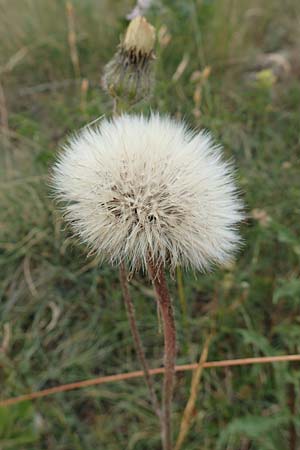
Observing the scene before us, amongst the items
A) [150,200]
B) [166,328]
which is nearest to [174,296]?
[166,328]

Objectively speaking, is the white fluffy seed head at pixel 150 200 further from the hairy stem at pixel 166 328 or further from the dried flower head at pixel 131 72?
the dried flower head at pixel 131 72

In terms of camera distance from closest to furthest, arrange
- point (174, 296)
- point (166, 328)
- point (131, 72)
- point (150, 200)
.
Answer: point (150, 200) → point (166, 328) → point (131, 72) → point (174, 296)

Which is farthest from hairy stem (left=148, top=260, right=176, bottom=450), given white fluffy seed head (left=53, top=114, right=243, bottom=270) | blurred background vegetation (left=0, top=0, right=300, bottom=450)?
blurred background vegetation (left=0, top=0, right=300, bottom=450)

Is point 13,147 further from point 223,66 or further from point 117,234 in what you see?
point 117,234

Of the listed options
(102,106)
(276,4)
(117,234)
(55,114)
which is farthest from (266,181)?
(276,4)

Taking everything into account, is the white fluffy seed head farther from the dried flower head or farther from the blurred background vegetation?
the blurred background vegetation

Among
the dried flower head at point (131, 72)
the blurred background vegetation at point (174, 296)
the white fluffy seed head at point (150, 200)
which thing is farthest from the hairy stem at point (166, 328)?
the dried flower head at point (131, 72)

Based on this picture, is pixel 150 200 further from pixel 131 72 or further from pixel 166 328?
pixel 131 72
